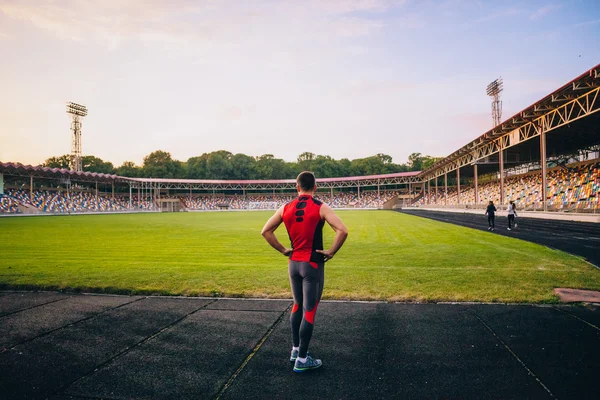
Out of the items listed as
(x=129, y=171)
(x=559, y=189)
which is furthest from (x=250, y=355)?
(x=129, y=171)

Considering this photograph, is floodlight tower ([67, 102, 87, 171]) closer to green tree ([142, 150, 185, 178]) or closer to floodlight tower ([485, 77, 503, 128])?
green tree ([142, 150, 185, 178])

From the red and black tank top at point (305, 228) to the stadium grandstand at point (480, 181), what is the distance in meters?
21.2

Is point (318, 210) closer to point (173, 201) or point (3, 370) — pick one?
point (3, 370)

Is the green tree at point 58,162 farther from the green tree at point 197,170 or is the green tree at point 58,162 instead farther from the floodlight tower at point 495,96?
the floodlight tower at point 495,96

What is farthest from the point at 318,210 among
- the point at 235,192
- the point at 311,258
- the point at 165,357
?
the point at 235,192

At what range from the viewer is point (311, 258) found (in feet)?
11.2

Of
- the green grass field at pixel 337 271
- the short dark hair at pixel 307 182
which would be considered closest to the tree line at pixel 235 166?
the green grass field at pixel 337 271

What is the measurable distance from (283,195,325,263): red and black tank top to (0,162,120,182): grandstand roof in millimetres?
56832

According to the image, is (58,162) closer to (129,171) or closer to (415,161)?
(129,171)

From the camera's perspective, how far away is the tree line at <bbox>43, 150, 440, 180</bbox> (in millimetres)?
96769

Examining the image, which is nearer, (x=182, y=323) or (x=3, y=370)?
(x=3, y=370)

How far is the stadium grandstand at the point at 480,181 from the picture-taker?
23844 mm

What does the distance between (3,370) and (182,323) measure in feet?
6.19

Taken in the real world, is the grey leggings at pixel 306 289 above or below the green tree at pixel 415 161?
below
